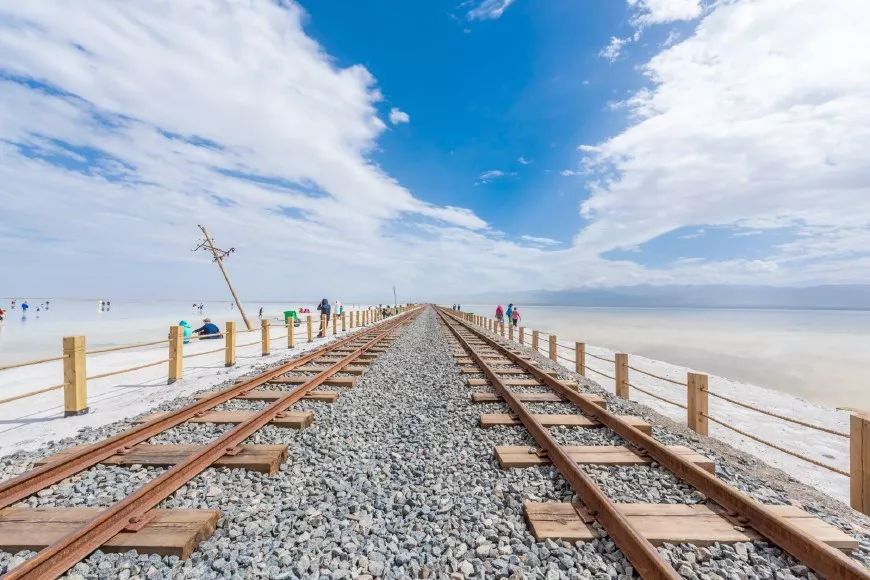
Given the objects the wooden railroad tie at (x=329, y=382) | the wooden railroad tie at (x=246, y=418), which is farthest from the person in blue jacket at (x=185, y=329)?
the wooden railroad tie at (x=246, y=418)

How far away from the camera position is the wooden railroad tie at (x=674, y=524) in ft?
9.37

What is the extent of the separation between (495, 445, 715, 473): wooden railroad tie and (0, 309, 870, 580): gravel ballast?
0.10 m

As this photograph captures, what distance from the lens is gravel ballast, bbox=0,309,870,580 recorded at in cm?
260

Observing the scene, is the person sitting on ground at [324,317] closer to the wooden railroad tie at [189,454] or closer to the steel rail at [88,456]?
the steel rail at [88,456]

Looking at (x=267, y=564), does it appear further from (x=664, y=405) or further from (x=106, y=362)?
(x=106, y=362)

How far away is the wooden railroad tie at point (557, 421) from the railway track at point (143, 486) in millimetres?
2499

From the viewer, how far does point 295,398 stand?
21.6 ft

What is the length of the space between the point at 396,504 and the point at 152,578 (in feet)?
5.52

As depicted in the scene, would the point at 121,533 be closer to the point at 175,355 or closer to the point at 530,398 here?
the point at 530,398

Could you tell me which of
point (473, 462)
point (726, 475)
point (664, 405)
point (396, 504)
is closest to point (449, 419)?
point (473, 462)

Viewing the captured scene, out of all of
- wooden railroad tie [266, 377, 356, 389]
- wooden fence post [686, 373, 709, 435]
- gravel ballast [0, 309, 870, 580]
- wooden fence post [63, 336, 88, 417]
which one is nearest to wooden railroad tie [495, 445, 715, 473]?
gravel ballast [0, 309, 870, 580]

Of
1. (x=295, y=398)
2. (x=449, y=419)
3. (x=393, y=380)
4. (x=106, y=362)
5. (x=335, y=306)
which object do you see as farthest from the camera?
(x=335, y=306)

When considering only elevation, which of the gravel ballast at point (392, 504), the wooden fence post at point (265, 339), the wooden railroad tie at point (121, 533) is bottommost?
the gravel ballast at point (392, 504)

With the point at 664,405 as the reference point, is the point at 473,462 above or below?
above
